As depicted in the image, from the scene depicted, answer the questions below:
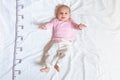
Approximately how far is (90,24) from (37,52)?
11.5 inches

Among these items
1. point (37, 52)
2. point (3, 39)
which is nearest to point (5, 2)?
point (3, 39)

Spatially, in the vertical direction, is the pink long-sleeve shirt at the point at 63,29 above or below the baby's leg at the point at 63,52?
above

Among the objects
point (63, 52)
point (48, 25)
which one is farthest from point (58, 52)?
point (48, 25)

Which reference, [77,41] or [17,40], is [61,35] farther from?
[17,40]

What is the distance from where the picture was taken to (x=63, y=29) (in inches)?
49.3

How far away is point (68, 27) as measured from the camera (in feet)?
4.13

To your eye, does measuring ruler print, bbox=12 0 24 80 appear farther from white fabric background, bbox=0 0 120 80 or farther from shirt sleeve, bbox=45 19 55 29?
shirt sleeve, bbox=45 19 55 29

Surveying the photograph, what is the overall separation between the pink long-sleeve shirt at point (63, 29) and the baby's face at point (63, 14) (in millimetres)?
16

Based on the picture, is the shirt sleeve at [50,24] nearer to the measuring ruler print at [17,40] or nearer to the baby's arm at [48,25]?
the baby's arm at [48,25]

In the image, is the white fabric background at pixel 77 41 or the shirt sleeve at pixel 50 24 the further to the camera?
the shirt sleeve at pixel 50 24

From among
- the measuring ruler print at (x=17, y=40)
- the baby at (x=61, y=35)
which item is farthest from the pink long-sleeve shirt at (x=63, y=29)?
the measuring ruler print at (x=17, y=40)

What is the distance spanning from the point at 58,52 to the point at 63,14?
19 centimetres

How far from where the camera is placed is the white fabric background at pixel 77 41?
1160 millimetres

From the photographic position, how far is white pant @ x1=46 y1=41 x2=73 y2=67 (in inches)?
46.7
